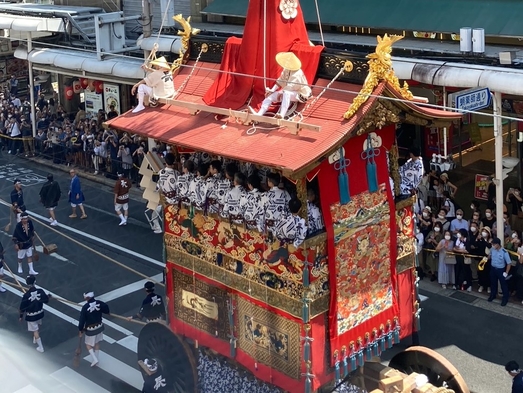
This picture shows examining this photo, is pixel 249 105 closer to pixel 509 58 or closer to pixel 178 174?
pixel 178 174

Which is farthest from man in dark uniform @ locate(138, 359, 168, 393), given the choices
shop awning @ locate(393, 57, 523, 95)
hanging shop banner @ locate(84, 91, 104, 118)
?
hanging shop banner @ locate(84, 91, 104, 118)

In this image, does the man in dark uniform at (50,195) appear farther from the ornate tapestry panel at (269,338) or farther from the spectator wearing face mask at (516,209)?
the ornate tapestry panel at (269,338)

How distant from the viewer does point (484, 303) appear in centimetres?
1678

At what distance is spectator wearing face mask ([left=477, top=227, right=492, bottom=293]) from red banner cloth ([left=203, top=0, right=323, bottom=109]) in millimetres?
7720

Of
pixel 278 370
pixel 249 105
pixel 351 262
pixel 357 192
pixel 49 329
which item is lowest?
pixel 49 329

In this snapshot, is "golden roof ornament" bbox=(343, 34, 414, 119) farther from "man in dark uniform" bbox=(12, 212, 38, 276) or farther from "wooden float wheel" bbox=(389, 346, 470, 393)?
"man in dark uniform" bbox=(12, 212, 38, 276)

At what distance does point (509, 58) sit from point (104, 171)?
14.1m

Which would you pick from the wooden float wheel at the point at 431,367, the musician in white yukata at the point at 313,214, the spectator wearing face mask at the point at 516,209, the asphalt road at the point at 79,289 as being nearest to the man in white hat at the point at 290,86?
the musician in white yukata at the point at 313,214

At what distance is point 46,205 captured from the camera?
73.2 ft

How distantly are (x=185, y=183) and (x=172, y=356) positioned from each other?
2.61 m

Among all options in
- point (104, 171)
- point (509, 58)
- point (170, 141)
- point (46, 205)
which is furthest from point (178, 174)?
point (104, 171)

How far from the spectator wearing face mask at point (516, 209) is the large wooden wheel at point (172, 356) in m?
9.71

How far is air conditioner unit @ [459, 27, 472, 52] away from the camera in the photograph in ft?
59.9

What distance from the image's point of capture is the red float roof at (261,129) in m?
9.57
